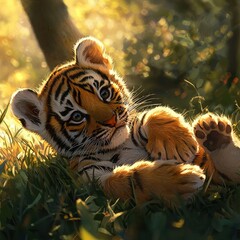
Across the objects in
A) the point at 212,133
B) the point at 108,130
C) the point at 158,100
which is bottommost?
the point at 158,100

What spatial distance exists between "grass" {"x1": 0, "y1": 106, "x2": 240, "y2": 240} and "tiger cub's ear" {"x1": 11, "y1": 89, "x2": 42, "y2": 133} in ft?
0.98

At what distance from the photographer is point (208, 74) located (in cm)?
716

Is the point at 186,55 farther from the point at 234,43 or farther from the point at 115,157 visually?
the point at 115,157

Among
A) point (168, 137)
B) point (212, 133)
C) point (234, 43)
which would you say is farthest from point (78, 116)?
point (234, 43)

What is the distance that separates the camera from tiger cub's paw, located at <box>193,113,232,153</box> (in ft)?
11.9

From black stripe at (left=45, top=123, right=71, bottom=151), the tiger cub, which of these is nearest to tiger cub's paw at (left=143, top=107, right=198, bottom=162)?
the tiger cub

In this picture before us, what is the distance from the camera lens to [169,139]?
3523 mm

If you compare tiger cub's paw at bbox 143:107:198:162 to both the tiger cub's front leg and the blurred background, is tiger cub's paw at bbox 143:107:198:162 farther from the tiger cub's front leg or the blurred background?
the blurred background

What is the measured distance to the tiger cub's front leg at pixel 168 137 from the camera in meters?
3.49

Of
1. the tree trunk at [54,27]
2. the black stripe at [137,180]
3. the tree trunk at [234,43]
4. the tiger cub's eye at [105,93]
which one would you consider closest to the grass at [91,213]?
the black stripe at [137,180]

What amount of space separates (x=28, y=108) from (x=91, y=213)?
138cm

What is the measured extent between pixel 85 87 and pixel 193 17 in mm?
4452

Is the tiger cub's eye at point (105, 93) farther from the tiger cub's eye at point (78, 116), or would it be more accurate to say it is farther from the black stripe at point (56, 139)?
the black stripe at point (56, 139)

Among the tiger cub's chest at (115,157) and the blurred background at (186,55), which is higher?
the tiger cub's chest at (115,157)
